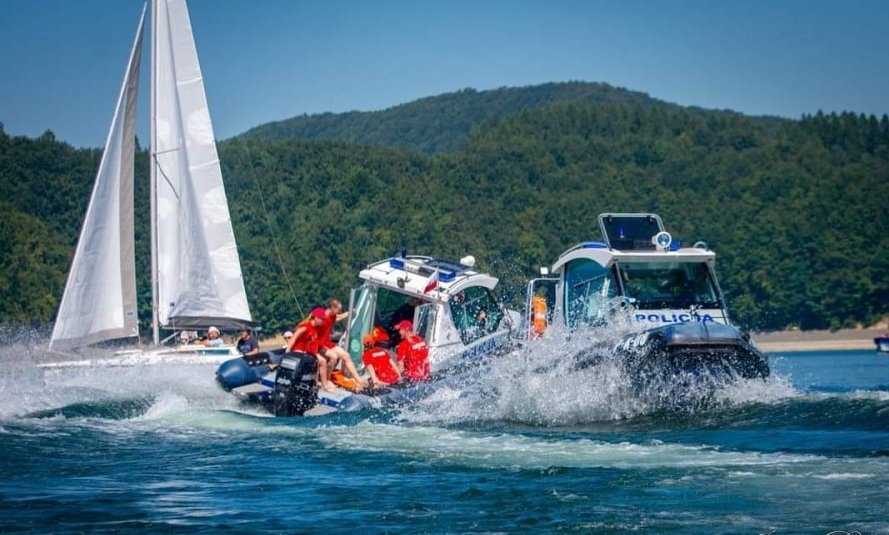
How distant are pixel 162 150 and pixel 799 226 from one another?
73.4m

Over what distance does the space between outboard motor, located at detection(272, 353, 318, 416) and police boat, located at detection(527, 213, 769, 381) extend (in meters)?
3.70

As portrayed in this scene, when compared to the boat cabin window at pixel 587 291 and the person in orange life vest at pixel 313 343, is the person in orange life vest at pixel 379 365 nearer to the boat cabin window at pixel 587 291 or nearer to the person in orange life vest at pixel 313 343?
the person in orange life vest at pixel 313 343

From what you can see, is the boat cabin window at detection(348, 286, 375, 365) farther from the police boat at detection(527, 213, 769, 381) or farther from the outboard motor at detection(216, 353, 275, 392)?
the police boat at detection(527, 213, 769, 381)

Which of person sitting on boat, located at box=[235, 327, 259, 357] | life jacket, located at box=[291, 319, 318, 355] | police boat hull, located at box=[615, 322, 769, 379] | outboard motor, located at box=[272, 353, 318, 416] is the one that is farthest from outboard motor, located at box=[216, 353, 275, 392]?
police boat hull, located at box=[615, 322, 769, 379]

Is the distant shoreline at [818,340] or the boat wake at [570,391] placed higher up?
the boat wake at [570,391]

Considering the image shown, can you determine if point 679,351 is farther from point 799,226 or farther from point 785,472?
point 799,226

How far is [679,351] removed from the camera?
A: 773 inches

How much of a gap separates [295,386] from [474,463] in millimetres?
6983

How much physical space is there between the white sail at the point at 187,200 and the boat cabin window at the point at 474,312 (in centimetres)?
1282

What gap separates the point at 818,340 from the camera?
91.9 meters

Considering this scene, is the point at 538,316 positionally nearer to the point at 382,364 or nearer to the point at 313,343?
the point at 382,364

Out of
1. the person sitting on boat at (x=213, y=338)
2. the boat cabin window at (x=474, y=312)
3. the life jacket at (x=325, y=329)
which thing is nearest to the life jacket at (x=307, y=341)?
the life jacket at (x=325, y=329)

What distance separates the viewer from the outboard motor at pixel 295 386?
74.1ft

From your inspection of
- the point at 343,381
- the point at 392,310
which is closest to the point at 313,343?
the point at 343,381
